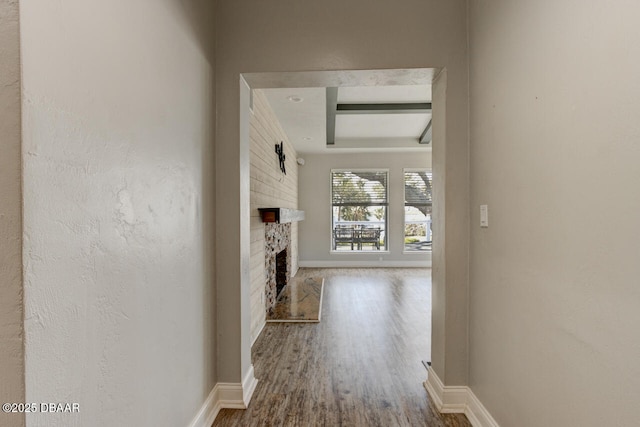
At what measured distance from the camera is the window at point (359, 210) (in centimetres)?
755

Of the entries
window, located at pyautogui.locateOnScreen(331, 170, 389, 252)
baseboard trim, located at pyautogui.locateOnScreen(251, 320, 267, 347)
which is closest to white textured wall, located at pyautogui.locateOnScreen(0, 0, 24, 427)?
baseboard trim, located at pyautogui.locateOnScreen(251, 320, 267, 347)

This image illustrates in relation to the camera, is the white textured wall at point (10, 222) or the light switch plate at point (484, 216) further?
the light switch plate at point (484, 216)

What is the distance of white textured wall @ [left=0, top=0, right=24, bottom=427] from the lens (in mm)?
748

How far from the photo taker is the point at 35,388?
0.78 meters

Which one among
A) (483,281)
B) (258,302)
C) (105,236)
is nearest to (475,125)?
(483,281)

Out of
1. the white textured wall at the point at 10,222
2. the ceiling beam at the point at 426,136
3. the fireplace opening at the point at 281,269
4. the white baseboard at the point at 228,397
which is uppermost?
the ceiling beam at the point at 426,136

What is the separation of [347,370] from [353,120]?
13.9ft

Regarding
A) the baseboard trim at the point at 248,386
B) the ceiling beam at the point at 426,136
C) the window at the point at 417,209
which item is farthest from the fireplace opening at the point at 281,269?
the ceiling beam at the point at 426,136

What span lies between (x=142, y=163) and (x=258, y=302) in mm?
2434

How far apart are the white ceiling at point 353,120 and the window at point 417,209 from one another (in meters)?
0.69

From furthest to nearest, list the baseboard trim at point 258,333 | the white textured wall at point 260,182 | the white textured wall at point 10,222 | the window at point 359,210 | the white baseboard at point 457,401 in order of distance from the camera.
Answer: the window at point 359,210 < the white textured wall at point 260,182 < the baseboard trim at point 258,333 < the white baseboard at point 457,401 < the white textured wall at point 10,222

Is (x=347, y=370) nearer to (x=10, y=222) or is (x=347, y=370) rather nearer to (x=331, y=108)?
(x=10, y=222)

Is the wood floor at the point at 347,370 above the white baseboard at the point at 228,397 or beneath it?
beneath

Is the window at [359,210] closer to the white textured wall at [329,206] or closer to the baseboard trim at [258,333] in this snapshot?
the white textured wall at [329,206]
